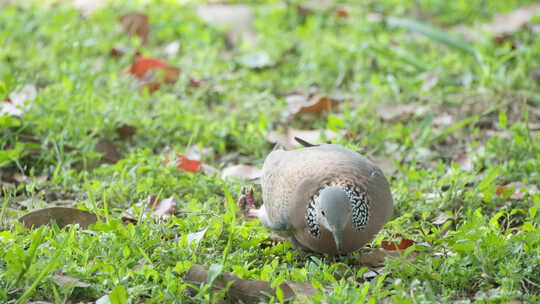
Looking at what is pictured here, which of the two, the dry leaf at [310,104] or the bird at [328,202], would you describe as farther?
the dry leaf at [310,104]

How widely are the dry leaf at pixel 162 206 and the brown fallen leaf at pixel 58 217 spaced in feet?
0.97

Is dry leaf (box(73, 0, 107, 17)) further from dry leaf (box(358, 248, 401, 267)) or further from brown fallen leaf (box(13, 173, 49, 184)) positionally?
dry leaf (box(358, 248, 401, 267))

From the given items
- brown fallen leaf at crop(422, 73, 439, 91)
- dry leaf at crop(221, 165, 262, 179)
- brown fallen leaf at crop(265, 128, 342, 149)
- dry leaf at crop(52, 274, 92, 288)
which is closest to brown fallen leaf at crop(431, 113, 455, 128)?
brown fallen leaf at crop(422, 73, 439, 91)

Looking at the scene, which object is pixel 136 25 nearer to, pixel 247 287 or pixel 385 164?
pixel 385 164

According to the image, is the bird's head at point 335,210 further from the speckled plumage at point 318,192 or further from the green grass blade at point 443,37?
the green grass blade at point 443,37

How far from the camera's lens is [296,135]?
4484 millimetres

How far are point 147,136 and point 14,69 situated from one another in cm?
116

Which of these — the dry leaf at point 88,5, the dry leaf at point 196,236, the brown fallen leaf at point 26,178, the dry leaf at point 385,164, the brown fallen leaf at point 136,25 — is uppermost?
the dry leaf at point 88,5

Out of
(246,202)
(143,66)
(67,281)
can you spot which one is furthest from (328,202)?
(143,66)

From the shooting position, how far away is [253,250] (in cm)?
317

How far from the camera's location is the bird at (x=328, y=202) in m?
2.88

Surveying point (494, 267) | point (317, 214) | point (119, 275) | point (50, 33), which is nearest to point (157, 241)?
point (119, 275)

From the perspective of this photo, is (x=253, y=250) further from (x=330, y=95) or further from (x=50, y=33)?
(x=50, y=33)

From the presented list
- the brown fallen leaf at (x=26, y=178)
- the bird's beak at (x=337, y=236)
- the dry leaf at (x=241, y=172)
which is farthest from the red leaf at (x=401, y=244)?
the brown fallen leaf at (x=26, y=178)
